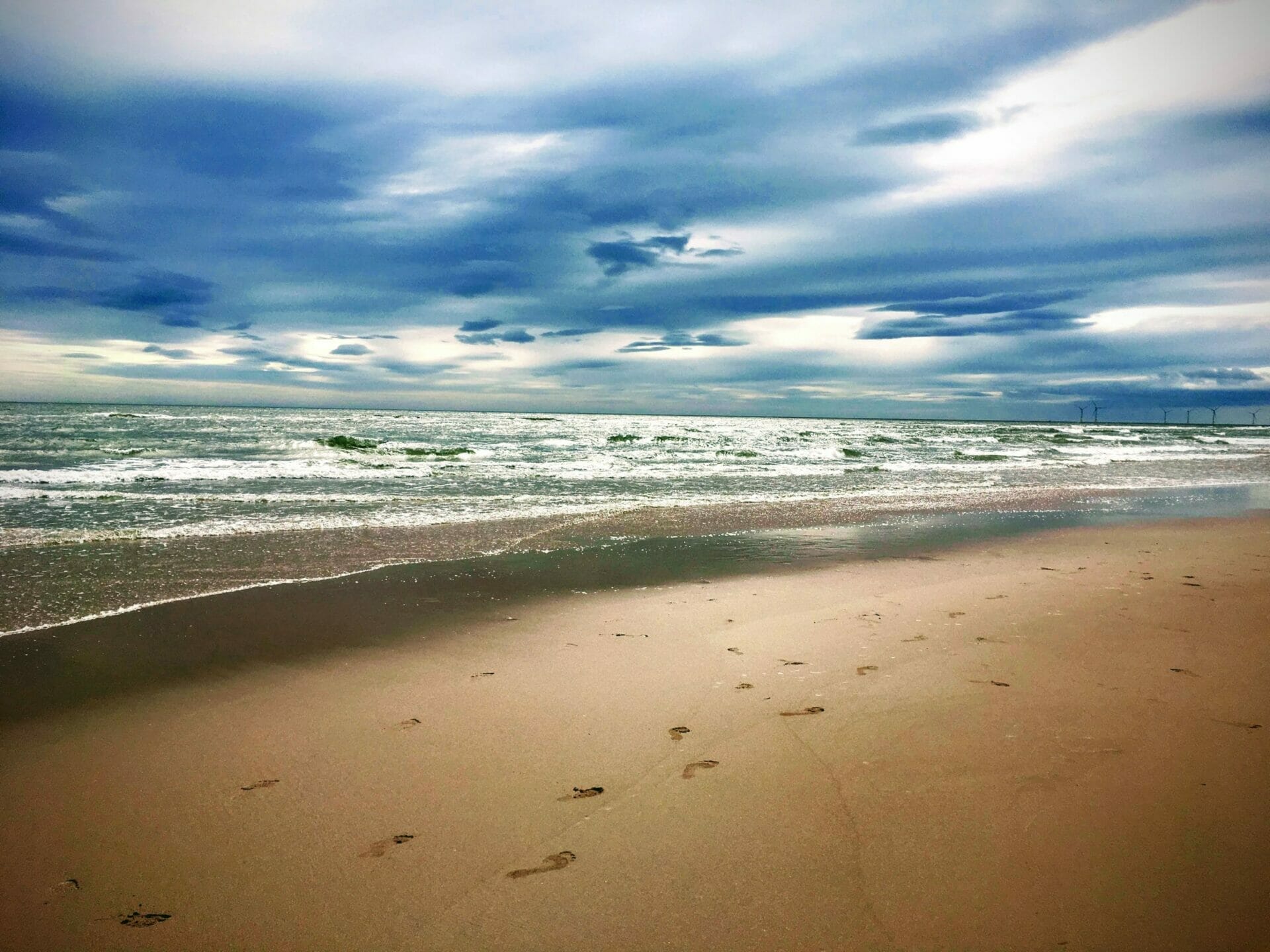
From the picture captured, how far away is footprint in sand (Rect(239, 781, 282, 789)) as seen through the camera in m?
3.37

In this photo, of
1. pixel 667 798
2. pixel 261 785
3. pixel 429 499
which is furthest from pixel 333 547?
pixel 667 798

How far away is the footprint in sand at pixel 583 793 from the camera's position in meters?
3.24

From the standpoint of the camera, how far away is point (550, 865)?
108 inches

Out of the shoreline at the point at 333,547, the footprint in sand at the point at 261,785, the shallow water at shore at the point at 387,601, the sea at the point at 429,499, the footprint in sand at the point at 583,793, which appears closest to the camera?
the footprint in sand at the point at 583,793

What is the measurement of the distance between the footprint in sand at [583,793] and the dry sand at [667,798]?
0.02m

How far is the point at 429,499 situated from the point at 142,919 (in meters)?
12.4

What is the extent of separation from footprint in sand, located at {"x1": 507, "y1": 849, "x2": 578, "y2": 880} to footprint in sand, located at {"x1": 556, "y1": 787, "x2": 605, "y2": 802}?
1.29 ft

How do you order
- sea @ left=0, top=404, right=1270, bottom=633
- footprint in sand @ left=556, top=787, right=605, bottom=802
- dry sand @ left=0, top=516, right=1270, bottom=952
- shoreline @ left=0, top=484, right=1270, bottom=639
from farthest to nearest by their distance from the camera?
1. sea @ left=0, top=404, right=1270, bottom=633
2. shoreline @ left=0, top=484, right=1270, bottom=639
3. footprint in sand @ left=556, top=787, right=605, bottom=802
4. dry sand @ left=0, top=516, right=1270, bottom=952

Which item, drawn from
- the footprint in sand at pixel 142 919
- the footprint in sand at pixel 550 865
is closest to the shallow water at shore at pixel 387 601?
the footprint in sand at pixel 142 919

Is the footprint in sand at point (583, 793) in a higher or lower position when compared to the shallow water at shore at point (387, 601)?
lower

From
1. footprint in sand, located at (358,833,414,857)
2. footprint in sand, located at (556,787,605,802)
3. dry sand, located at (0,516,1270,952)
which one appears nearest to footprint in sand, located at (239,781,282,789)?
dry sand, located at (0,516,1270,952)

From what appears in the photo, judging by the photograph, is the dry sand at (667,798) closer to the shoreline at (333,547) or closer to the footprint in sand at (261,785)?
the footprint in sand at (261,785)

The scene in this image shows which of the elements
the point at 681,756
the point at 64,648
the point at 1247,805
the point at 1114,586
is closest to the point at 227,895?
the point at 681,756

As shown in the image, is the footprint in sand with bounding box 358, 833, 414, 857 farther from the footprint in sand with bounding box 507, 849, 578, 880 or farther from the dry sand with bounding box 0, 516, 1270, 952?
the footprint in sand with bounding box 507, 849, 578, 880
